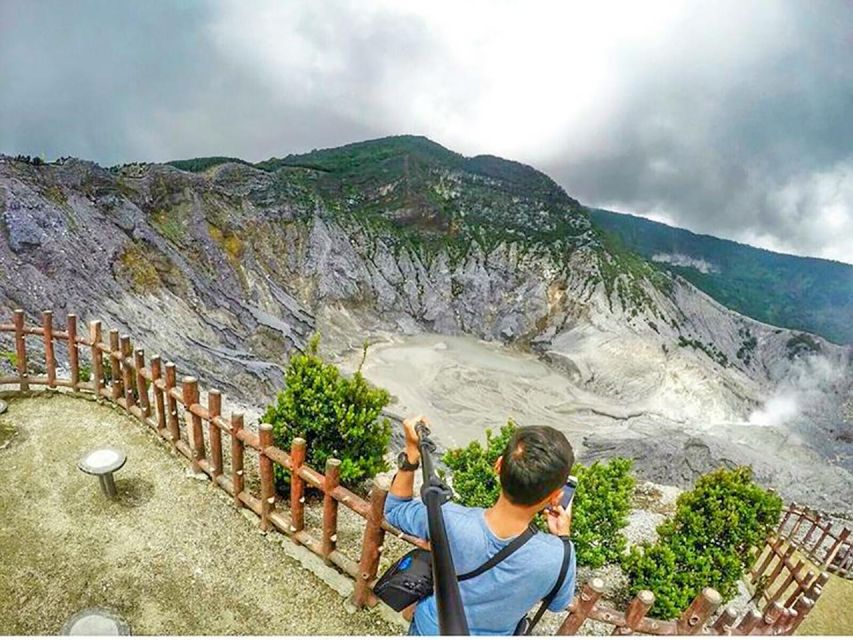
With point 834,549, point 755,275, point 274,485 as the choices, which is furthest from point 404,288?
point 755,275

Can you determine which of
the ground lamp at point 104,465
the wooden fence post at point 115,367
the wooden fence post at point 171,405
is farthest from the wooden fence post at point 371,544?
the wooden fence post at point 115,367

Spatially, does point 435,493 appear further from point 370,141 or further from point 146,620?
point 370,141

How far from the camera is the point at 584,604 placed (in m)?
4.52

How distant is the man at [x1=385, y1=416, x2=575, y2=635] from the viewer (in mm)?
2338

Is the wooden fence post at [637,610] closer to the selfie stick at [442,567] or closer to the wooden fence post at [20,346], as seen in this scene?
the selfie stick at [442,567]

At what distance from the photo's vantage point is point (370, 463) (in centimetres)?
819

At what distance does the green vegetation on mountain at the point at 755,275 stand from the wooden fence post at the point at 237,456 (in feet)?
362

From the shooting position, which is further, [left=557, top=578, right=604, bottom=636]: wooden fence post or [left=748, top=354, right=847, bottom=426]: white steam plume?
[left=748, top=354, right=847, bottom=426]: white steam plume

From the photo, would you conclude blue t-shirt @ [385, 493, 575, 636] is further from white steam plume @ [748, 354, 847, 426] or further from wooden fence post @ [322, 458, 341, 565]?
white steam plume @ [748, 354, 847, 426]

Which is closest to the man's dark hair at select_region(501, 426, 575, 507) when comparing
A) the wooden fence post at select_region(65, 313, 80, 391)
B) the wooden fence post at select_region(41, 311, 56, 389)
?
the wooden fence post at select_region(65, 313, 80, 391)

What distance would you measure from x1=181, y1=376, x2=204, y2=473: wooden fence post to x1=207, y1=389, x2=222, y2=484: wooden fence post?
0.31 metres

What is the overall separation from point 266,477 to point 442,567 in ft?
16.1

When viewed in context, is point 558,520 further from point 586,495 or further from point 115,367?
point 115,367

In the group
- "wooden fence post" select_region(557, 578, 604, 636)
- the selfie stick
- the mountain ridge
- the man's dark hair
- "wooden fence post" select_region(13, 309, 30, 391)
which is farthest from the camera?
the mountain ridge
